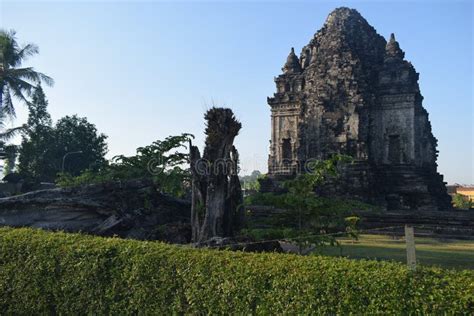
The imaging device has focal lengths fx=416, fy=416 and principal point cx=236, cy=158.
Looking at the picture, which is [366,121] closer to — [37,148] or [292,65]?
[292,65]

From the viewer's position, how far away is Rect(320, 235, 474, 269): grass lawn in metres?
11.0

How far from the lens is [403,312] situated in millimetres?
3934

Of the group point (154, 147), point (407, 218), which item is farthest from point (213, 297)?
point (407, 218)

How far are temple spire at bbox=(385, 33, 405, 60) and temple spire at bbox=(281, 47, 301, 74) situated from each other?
21.1ft

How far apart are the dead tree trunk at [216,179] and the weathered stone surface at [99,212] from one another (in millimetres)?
1222

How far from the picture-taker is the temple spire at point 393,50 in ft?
90.1

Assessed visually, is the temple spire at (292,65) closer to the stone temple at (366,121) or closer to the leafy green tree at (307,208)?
the stone temple at (366,121)

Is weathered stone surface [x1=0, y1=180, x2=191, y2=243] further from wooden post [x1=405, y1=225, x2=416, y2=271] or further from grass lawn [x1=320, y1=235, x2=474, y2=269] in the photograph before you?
wooden post [x1=405, y1=225, x2=416, y2=271]

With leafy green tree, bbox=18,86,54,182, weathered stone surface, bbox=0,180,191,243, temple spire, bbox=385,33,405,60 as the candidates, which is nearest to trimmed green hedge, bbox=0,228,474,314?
weathered stone surface, bbox=0,180,191,243

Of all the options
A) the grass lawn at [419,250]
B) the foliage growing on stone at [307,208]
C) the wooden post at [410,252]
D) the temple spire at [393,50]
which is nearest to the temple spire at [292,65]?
the temple spire at [393,50]

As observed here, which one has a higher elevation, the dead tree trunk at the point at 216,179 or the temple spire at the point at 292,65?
the temple spire at the point at 292,65

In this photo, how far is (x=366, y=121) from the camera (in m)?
25.8

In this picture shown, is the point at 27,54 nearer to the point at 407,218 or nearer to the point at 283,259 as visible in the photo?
the point at 407,218

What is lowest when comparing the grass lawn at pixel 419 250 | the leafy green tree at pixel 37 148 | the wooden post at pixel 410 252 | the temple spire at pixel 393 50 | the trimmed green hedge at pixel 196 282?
the grass lawn at pixel 419 250
